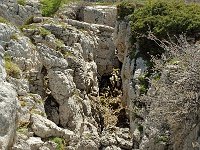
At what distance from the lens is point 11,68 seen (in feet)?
73.4

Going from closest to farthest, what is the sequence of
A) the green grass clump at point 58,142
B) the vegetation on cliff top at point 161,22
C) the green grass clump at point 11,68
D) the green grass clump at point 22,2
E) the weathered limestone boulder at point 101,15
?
the green grass clump at point 58,142
the green grass clump at point 11,68
the vegetation on cliff top at point 161,22
the green grass clump at point 22,2
the weathered limestone boulder at point 101,15

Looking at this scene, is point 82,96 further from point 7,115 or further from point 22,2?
point 22,2

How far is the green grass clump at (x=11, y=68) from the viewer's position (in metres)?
22.2

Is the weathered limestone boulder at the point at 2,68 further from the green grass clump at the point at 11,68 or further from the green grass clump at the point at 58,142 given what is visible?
the green grass clump at the point at 58,142

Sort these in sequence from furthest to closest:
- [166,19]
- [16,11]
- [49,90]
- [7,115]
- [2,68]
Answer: [16,11] < [166,19] < [49,90] < [2,68] < [7,115]

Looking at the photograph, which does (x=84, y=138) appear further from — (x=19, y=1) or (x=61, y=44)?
(x=19, y=1)

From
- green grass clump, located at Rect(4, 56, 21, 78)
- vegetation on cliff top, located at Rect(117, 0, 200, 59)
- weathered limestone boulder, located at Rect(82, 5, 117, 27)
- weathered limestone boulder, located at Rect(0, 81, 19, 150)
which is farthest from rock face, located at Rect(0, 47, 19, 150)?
weathered limestone boulder, located at Rect(82, 5, 117, 27)

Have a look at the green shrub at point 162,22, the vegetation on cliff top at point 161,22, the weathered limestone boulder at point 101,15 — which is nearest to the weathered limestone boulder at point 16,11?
the weathered limestone boulder at point 101,15

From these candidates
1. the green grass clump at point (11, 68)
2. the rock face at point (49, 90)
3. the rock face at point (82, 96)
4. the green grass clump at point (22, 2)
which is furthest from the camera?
the green grass clump at point (22, 2)

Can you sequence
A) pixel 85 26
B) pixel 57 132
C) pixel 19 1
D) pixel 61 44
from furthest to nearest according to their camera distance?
pixel 19 1 → pixel 85 26 → pixel 61 44 → pixel 57 132

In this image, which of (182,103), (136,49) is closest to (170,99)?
(182,103)

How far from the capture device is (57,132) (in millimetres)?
20844

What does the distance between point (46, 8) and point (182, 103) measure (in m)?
24.8

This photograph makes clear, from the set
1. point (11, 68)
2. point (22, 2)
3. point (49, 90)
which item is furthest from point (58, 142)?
point (22, 2)
